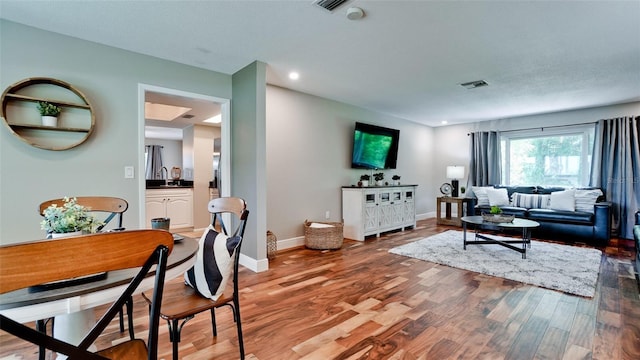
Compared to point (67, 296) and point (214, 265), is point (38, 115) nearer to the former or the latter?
point (214, 265)

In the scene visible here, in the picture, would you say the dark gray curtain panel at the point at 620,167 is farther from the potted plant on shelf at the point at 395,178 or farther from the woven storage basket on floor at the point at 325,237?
the woven storage basket on floor at the point at 325,237

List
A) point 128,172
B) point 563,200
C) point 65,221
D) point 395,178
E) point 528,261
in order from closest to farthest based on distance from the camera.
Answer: point 65,221
point 128,172
point 528,261
point 563,200
point 395,178

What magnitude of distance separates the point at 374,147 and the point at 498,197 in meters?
2.63

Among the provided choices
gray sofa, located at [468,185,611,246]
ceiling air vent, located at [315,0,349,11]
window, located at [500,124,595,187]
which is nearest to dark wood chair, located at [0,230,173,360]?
ceiling air vent, located at [315,0,349,11]

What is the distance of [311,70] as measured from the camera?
369 cm

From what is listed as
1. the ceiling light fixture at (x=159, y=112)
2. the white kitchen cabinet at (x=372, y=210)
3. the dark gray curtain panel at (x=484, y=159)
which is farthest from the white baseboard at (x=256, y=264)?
the dark gray curtain panel at (x=484, y=159)

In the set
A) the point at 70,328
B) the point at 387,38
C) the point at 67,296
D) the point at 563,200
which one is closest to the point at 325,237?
the point at 387,38

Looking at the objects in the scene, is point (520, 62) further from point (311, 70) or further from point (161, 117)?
point (161, 117)

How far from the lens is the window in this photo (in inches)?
224

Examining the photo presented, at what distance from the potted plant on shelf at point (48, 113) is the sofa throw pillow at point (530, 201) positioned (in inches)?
272

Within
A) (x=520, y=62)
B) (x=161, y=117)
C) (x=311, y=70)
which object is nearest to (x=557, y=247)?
(x=520, y=62)

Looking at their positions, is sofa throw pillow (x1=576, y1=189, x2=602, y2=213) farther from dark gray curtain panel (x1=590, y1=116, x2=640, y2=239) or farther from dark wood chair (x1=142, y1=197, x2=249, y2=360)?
dark wood chair (x1=142, y1=197, x2=249, y2=360)

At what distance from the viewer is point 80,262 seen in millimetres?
740

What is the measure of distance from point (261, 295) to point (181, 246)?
1409 millimetres
